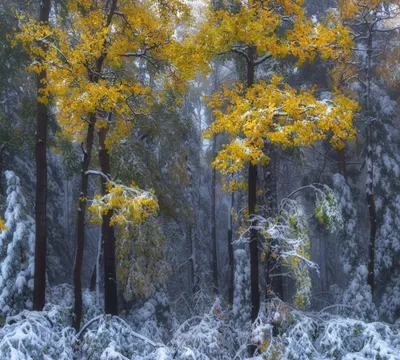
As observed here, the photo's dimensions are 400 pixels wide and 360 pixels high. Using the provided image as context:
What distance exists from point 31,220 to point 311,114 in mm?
7098

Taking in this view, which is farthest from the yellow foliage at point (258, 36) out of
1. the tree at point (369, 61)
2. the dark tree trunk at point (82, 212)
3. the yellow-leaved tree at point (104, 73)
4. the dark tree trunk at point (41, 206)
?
the tree at point (369, 61)

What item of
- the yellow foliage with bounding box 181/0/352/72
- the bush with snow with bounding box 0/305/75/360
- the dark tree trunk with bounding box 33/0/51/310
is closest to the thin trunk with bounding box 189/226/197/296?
the dark tree trunk with bounding box 33/0/51/310

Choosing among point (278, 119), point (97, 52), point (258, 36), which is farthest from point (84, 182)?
point (258, 36)

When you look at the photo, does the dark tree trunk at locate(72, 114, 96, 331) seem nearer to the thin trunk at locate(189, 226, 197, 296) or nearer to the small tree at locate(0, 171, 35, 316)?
the small tree at locate(0, 171, 35, 316)

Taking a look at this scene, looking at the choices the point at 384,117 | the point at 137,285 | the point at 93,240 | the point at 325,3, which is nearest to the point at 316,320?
the point at 137,285

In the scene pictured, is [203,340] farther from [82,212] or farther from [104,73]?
[104,73]

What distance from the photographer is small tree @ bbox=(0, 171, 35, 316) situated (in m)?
9.77

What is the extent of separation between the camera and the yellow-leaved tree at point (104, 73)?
7.96 meters

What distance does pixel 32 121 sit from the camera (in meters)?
12.3

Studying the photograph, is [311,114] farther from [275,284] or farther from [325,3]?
[325,3]

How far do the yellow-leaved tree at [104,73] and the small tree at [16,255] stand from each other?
59.9 inches

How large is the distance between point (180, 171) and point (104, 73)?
20.7 ft

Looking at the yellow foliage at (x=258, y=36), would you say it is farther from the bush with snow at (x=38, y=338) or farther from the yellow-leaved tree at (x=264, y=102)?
the bush with snow at (x=38, y=338)

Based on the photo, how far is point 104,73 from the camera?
9.27 meters
